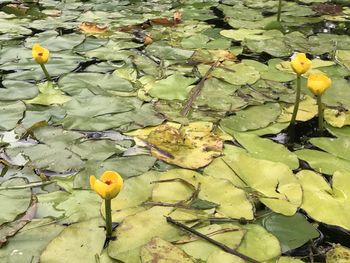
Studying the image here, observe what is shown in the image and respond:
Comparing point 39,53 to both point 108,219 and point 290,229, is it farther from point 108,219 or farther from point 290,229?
point 290,229

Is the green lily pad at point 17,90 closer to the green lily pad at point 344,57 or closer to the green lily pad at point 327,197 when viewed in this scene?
the green lily pad at point 327,197

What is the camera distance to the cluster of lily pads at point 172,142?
1051mm

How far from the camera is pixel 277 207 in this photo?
115cm

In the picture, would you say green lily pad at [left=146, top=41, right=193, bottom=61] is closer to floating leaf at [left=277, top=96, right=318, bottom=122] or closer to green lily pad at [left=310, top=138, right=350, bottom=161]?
floating leaf at [left=277, top=96, right=318, bottom=122]

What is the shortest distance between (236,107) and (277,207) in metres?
0.57

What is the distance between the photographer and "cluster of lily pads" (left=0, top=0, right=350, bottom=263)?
1.05 m

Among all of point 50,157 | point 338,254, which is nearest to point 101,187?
point 50,157

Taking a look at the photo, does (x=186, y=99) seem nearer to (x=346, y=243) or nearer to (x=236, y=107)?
(x=236, y=107)

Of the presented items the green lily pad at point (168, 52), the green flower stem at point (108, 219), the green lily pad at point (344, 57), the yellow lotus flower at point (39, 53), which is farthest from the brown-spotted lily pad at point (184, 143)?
the green lily pad at point (344, 57)

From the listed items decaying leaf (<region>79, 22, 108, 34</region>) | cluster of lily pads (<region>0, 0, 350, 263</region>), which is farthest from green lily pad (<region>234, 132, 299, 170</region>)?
decaying leaf (<region>79, 22, 108, 34</region>)

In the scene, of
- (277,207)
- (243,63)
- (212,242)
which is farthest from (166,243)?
(243,63)

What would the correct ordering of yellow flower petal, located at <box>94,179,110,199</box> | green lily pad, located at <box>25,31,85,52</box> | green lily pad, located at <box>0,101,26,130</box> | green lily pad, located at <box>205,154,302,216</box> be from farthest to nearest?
green lily pad, located at <box>25,31,85,52</box> → green lily pad, located at <box>0,101,26,130</box> → green lily pad, located at <box>205,154,302,216</box> → yellow flower petal, located at <box>94,179,110,199</box>

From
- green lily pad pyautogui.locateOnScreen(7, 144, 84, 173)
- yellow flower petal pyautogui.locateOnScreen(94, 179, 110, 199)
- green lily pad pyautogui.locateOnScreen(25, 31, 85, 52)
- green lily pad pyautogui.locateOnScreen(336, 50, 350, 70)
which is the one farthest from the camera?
green lily pad pyautogui.locateOnScreen(25, 31, 85, 52)

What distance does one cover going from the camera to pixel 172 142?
143 cm
